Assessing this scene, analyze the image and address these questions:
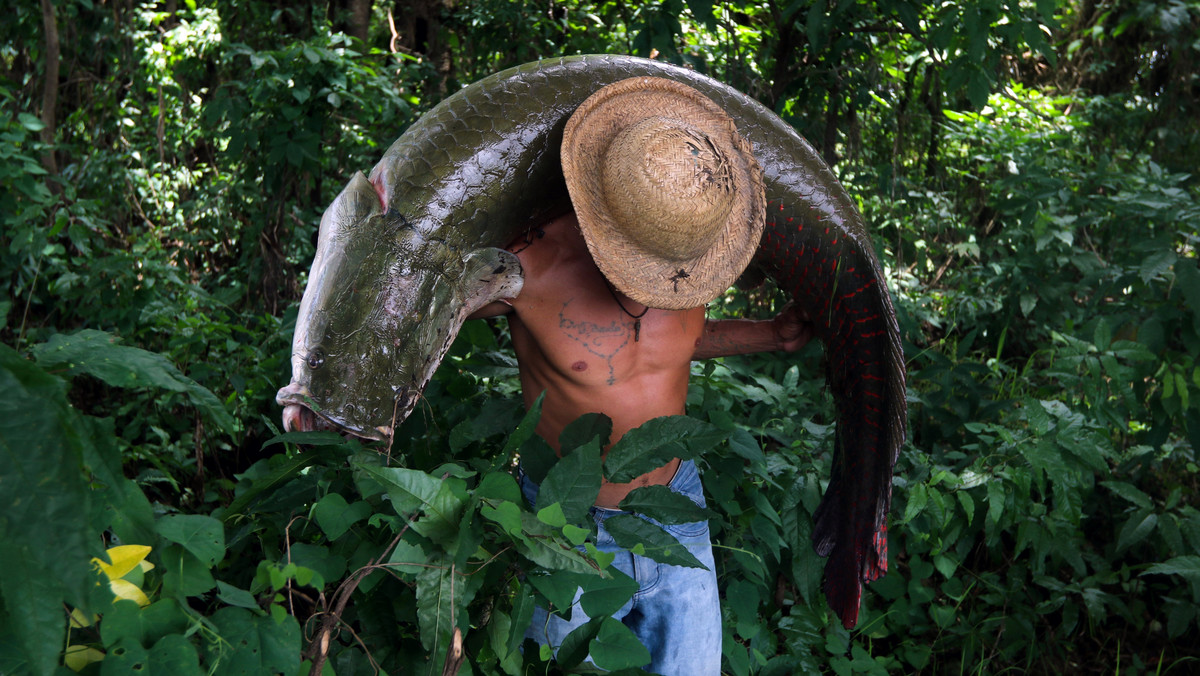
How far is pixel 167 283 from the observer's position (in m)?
3.26

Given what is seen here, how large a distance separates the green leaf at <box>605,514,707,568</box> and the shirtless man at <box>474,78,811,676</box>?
1.07ft

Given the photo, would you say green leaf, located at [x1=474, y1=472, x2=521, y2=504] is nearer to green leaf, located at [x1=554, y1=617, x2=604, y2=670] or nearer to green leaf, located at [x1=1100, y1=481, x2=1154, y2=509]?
green leaf, located at [x1=554, y1=617, x2=604, y2=670]

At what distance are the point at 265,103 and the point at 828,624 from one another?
2.80 meters

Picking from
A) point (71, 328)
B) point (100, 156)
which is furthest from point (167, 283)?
→ point (100, 156)

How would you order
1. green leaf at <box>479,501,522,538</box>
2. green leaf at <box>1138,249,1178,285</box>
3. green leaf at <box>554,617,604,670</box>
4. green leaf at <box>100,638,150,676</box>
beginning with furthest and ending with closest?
1. green leaf at <box>1138,249,1178,285</box>
2. green leaf at <box>554,617,604,670</box>
3. green leaf at <box>479,501,522,538</box>
4. green leaf at <box>100,638,150,676</box>

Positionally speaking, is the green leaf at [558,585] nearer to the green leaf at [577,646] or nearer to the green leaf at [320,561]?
the green leaf at [577,646]

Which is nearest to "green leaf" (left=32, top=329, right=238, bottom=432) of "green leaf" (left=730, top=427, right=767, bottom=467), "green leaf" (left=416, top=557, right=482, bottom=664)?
"green leaf" (left=416, top=557, right=482, bottom=664)

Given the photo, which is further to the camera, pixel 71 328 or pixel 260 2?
pixel 260 2

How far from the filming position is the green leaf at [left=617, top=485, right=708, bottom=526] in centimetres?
135

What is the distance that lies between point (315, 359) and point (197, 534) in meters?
0.59

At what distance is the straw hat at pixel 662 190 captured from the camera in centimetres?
146

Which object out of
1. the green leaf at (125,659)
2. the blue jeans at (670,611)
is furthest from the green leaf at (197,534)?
the blue jeans at (670,611)

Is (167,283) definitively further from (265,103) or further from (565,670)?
(565,670)

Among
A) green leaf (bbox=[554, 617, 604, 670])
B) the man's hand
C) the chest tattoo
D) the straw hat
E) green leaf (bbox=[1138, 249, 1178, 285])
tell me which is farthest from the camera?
green leaf (bbox=[1138, 249, 1178, 285])
